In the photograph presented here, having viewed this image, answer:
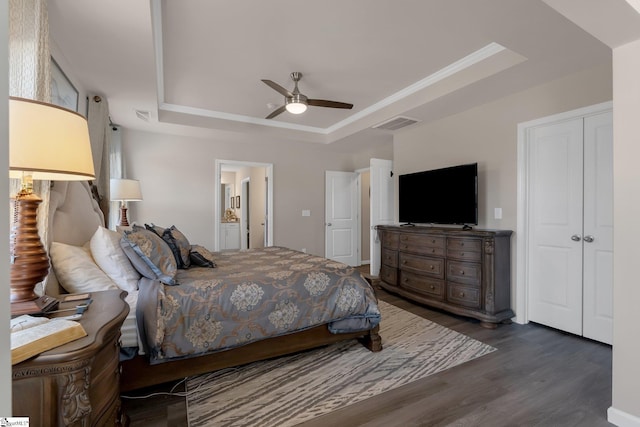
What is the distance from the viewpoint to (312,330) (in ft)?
7.91

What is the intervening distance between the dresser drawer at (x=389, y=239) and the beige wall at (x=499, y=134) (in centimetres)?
105

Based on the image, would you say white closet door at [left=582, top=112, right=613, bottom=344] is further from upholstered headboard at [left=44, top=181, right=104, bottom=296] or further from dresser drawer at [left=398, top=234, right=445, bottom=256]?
upholstered headboard at [left=44, top=181, right=104, bottom=296]

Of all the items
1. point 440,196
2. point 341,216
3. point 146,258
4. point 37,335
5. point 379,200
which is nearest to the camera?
point 37,335

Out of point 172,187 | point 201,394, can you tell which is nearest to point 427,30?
point 201,394

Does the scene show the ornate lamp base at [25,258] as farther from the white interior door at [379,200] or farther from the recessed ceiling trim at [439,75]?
the white interior door at [379,200]

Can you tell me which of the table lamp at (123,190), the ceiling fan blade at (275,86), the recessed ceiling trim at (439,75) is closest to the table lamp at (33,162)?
the ceiling fan blade at (275,86)

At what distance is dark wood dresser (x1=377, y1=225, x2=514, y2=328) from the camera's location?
10.3 feet

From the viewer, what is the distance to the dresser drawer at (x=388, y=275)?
4.21 metres

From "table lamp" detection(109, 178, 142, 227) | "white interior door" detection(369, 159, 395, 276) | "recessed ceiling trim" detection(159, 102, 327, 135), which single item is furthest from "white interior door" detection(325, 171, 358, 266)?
"table lamp" detection(109, 178, 142, 227)

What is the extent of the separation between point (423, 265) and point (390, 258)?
25.3 inches

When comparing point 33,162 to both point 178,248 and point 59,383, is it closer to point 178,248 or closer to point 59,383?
point 59,383

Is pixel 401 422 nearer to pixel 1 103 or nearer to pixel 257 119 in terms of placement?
pixel 1 103

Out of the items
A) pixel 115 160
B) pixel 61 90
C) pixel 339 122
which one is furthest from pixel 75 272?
pixel 339 122

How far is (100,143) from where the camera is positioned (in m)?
3.17
